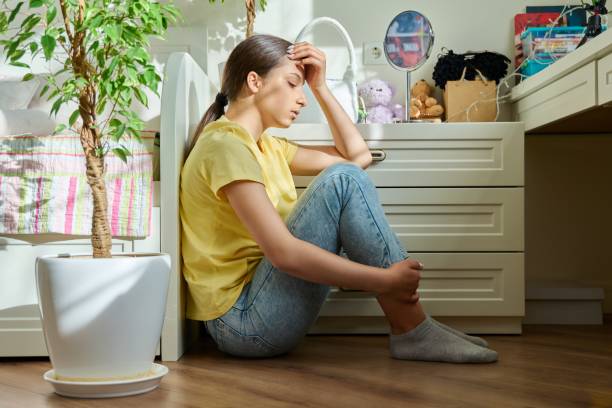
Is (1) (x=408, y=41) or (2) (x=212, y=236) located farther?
(1) (x=408, y=41)

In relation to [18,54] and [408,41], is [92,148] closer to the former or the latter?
[18,54]

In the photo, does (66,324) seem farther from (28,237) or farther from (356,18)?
(356,18)

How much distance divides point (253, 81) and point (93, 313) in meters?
0.71

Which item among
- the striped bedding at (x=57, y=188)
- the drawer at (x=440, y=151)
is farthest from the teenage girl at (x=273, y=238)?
the drawer at (x=440, y=151)

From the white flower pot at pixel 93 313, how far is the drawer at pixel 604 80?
1.17 meters

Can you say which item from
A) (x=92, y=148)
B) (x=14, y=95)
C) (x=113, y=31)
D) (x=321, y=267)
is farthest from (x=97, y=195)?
(x=14, y=95)

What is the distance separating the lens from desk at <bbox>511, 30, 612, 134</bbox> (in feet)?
6.23

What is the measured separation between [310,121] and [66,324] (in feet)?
3.79

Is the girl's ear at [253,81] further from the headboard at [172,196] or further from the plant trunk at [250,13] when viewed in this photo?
the plant trunk at [250,13]

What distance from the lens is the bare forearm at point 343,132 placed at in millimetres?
2117

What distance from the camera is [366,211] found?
1.72 m

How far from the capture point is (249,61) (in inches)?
73.8

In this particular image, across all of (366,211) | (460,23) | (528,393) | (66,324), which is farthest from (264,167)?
(460,23)

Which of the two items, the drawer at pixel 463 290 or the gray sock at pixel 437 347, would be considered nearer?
the gray sock at pixel 437 347
